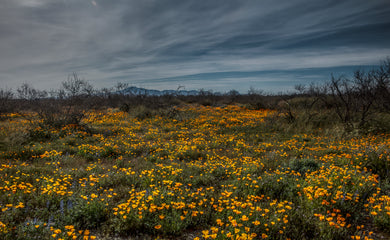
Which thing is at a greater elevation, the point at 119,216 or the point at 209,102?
the point at 209,102

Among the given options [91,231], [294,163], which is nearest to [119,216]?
[91,231]

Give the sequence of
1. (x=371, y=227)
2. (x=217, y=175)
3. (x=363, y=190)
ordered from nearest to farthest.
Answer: (x=371, y=227), (x=363, y=190), (x=217, y=175)

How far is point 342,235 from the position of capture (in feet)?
10.5

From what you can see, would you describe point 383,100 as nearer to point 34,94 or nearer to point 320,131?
point 320,131

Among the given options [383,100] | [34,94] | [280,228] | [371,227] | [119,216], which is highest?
[34,94]

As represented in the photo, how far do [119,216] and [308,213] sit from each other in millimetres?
3341

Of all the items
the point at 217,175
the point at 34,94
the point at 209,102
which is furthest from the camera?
the point at 209,102

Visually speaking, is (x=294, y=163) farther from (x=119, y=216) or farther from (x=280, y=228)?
(x=119, y=216)

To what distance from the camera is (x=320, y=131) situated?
12.0 metres

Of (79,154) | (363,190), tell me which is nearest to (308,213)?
(363,190)

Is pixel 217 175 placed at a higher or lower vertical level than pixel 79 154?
lower

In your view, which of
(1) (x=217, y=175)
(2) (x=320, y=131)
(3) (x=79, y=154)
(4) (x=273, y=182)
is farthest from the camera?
(2) (x=320, y=131)

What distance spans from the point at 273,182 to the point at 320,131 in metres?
8.97

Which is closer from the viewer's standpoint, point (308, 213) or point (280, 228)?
point (280, 228)
